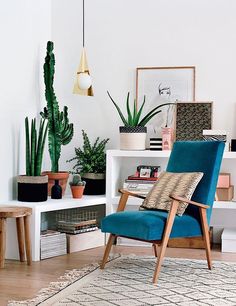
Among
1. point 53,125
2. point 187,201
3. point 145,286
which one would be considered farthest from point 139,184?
point 145,286

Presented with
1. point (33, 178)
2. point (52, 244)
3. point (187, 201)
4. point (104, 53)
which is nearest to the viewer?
point (187, 201)

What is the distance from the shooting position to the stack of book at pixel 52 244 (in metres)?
4.53

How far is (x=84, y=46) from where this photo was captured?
18.8 feet

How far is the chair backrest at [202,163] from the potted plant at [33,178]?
1105 millimetres

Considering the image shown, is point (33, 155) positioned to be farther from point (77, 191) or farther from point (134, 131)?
point (134, 131)

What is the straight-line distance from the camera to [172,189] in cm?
411

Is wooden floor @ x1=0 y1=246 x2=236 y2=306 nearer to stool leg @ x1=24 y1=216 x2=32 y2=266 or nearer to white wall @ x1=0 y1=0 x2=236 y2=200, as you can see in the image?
stool leg @ x1=24 y1=216 x2=32 y2=266

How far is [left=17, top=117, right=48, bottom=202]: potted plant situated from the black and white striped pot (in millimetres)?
808

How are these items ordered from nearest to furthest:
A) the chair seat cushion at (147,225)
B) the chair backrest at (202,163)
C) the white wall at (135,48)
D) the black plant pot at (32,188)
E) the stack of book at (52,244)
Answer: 1. the chair seat cushion at (147,225)
2. the chair backrest at (202,163)
3. the stack of book at (52,244)
4. the black plant pot at (32,188)
5. the white wall at (135,48)

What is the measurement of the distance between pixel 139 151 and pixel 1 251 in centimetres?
164

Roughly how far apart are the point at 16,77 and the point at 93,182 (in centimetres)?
123

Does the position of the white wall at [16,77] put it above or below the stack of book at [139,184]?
above

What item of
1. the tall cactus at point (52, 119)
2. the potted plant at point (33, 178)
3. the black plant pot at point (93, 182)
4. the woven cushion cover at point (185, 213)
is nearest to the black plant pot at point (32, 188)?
the potted plant at point (33, 178)

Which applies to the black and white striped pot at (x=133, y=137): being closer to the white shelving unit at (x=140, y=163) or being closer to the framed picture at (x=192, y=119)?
the white shelving unit at (x=140, y=163)
